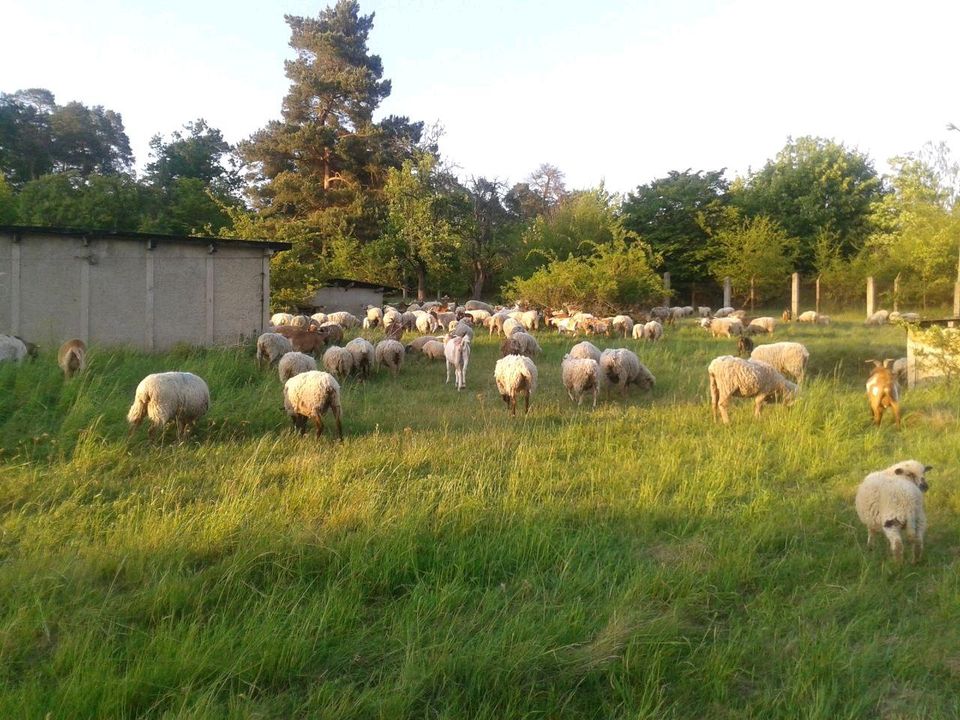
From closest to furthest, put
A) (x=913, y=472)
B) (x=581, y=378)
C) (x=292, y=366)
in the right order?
(x=913, y=472) → (x=581, y=378) → (x=292, y=366)

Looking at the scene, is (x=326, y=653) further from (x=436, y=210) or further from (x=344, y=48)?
(x=344, y=48)

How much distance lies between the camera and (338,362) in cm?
1261

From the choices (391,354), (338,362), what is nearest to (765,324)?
(391,354)

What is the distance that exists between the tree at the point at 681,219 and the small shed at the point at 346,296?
558 inches

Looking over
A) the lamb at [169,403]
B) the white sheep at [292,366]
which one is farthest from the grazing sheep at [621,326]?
the lamb at [169,403]

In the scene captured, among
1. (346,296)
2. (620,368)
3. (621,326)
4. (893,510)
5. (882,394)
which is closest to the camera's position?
(893,510)

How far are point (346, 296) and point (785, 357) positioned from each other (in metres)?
18.9

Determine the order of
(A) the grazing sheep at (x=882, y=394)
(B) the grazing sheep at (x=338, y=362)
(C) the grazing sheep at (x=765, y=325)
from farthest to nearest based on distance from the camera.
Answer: (C) the grazing sheep at (x=765, y=325)
(B) the grazing sheep at (x=338, y=362)
(A) the grazing sheep at (x=882, y=394)

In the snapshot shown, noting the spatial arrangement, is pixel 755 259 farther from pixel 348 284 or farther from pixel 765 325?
pixel 348 284

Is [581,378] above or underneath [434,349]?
underneath

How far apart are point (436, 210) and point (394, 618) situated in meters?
30.7

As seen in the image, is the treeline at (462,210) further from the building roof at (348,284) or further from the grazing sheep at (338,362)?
the grazing sheep at (338,362)

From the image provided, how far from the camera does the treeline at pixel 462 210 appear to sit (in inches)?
1228

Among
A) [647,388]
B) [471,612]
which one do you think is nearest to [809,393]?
[647,388]
